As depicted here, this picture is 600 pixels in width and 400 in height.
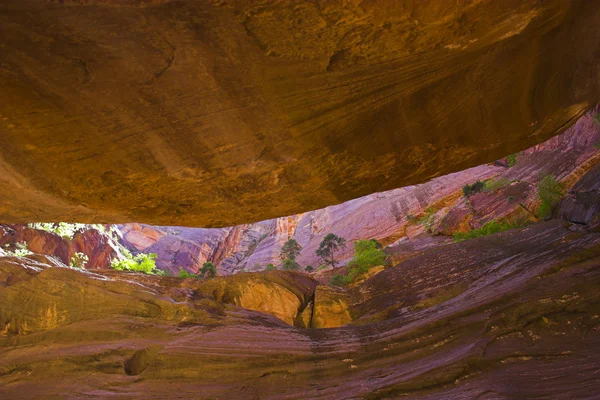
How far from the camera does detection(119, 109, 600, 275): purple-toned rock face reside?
30280 millimetres

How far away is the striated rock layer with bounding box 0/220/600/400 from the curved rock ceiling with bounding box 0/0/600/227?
3.19m

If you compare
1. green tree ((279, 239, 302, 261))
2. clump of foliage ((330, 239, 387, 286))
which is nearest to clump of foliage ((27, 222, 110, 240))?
green tree ((279, 239, 302, 261))

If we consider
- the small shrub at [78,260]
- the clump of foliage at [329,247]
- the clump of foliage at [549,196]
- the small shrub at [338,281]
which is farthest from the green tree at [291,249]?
the clump of foliage at [549,196]

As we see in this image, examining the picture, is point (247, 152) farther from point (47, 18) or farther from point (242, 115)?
point (47, 18)

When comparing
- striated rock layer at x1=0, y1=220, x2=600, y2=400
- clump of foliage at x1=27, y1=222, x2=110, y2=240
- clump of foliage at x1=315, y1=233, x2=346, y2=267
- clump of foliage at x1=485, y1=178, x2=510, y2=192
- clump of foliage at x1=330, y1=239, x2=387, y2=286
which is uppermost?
clump of foliage at x1=27, y1=222, x2=110, y2=240

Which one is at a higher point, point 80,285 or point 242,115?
point 242,115

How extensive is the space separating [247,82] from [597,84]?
7654 millimetres

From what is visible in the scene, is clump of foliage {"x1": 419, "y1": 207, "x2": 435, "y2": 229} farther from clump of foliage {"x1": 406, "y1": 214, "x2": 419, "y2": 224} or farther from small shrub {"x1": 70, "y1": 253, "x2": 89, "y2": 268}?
small shrub {"x1": 70, "y1": 253, "x2": 89, "y2": 268}

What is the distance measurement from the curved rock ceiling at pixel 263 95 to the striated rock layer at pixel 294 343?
319cm

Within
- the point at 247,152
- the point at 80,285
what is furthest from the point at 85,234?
the point at 247,152

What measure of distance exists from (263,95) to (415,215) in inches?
1702

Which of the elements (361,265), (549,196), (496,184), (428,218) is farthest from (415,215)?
(549,196)

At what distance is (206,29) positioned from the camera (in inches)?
230

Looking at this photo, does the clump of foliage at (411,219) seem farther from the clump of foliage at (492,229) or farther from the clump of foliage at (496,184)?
the clump of foliage at (492,229)
